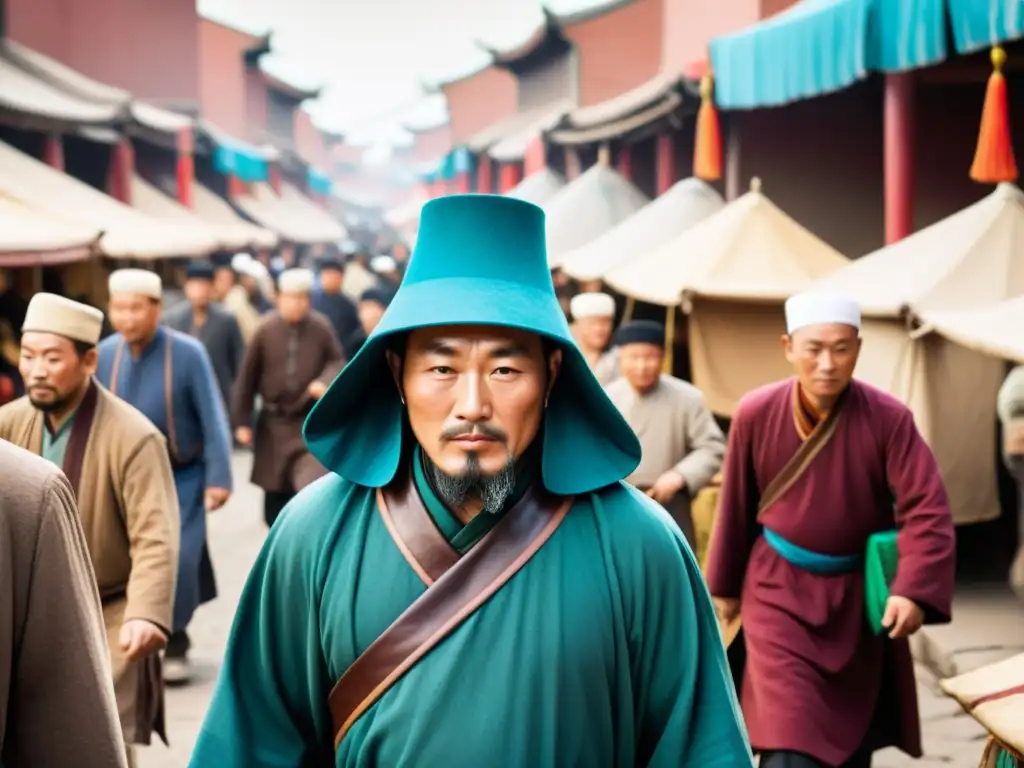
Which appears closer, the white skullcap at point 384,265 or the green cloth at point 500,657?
the green cloth at point 500,657

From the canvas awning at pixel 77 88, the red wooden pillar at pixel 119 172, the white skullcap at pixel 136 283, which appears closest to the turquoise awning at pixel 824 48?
the white skullcap at pixel 136 283

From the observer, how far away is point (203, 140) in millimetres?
31156

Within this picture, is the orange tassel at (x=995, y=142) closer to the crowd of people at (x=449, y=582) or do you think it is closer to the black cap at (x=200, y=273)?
the black cap at (x=200, y=273)

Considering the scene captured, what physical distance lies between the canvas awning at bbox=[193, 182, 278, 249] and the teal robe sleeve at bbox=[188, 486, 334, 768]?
23.7 metres

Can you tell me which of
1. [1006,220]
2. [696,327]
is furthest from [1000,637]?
[696,327]

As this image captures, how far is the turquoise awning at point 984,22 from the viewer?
8.42 m

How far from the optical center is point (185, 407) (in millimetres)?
6902

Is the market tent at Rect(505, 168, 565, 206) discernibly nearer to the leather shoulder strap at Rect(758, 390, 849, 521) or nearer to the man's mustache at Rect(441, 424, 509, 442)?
the leather shoulder strap at Rect(758, 390, 849, 521)

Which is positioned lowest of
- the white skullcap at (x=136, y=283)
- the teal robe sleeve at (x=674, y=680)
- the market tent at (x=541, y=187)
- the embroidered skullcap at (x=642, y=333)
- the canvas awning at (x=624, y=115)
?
the teal robe sleeve at (x=674, y=680)

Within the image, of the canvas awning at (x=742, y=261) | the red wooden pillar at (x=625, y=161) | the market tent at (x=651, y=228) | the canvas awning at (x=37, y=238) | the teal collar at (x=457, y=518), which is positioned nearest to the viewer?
the teal collar at (x=457, y=518)

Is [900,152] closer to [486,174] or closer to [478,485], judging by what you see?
[478,485]

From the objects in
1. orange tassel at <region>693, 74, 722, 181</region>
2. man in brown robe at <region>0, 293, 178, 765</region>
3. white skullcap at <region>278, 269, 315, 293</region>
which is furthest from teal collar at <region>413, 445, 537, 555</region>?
orange tassel at <region>693, 74, 722, 181</region>

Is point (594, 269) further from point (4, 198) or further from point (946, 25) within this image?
point (4, 198)

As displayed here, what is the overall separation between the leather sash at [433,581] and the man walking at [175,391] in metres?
4.40
